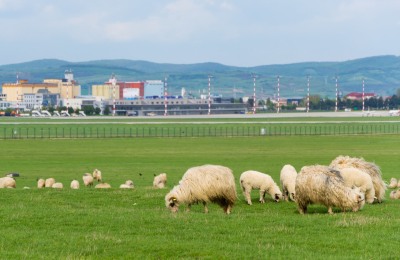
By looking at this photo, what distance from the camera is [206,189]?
70.4 ft

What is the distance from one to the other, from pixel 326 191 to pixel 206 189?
2837 millimetres

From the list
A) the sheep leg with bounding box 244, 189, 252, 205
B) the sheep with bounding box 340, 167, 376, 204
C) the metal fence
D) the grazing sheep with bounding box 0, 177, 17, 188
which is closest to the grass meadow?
the sheep leg with bounding box 244, 189, 252, 205

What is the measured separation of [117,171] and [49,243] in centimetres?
2886

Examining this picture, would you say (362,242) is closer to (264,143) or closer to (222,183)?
(222,183)

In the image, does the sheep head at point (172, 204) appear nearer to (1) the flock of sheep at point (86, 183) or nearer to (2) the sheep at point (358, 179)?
(2) the sheep at point (358, 179)

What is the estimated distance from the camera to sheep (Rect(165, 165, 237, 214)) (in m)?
21.4

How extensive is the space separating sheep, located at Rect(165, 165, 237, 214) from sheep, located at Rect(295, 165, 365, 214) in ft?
5.44

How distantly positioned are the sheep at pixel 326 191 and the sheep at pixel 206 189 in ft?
5.44

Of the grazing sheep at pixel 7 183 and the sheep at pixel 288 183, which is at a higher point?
the sheep at pixel 288 183

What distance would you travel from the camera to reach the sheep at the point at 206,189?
2144 cm

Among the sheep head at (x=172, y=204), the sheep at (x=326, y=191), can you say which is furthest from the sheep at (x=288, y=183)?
the sheep head at (x=172, y=204)

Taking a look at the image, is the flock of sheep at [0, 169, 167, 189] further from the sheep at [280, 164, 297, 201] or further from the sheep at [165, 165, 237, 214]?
the sheep at [165, 165, 237, 214]

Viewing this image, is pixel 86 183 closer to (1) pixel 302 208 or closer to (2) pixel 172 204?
(2) pixel 172 204

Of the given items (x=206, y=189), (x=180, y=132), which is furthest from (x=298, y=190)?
(x=180, y=132)
